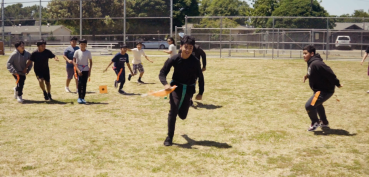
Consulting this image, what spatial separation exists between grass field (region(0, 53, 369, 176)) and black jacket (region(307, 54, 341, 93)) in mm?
947

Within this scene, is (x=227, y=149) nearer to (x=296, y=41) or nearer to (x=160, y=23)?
(x=296, y=41)

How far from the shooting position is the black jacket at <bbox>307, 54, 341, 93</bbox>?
7715mm

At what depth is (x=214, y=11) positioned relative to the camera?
10031 centimetres

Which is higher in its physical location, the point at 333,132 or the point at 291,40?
the point at 291,40

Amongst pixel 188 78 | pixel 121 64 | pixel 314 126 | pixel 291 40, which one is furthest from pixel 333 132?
pixel 291 40

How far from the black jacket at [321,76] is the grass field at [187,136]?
0.95m

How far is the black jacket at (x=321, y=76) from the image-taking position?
7715mm

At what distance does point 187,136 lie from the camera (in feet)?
25.2

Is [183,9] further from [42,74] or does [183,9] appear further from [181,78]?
[181,78]

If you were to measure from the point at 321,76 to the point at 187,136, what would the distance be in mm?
2979

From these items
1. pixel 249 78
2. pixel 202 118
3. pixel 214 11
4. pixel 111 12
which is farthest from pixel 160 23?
pixel 214 11

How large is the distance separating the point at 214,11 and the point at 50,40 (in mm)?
70504

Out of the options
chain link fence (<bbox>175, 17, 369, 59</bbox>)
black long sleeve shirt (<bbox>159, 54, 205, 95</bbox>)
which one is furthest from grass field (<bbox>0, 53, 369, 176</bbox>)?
chain link fence (<bbox>175, 17, 369, 59</bbox>)

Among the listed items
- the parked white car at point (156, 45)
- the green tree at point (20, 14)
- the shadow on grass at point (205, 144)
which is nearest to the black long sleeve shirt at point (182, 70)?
the shadow on grass at point (205, 144)
